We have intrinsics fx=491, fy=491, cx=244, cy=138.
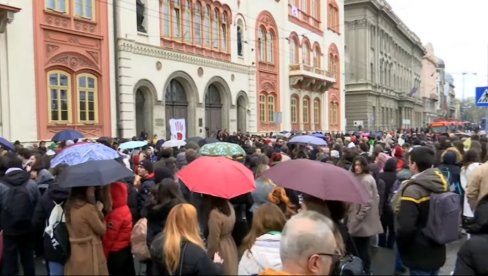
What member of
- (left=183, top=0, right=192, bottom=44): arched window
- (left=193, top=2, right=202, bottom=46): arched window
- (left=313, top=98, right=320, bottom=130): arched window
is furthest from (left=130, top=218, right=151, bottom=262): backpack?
(left=313, top=98, right=320, bottom=130): arched window

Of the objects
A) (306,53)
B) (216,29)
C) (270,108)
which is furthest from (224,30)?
(306,53)

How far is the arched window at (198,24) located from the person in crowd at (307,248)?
79.6ft

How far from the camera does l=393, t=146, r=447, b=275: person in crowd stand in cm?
480

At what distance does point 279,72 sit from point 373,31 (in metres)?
26.9

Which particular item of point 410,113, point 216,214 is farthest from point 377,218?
point 410,113

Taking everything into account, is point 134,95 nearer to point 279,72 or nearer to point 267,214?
point 279,72

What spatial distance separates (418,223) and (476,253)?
160 cm

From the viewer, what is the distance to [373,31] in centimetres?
5678

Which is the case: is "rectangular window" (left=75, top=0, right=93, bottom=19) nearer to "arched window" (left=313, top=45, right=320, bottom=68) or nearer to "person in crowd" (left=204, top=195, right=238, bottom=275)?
"person in crowd" (left=204, top=195, right=238, bottom=275)

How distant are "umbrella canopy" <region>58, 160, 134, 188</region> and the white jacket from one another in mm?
1951

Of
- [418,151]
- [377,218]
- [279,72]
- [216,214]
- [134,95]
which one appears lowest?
[377,218]

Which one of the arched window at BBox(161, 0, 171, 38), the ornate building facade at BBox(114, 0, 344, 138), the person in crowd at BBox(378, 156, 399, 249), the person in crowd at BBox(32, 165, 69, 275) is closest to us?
the person in crowd at BBox(32, 165, 69, 275)

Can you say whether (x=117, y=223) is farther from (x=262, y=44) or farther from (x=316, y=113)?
(x=316, y=113)

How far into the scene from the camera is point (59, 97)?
1848cm
